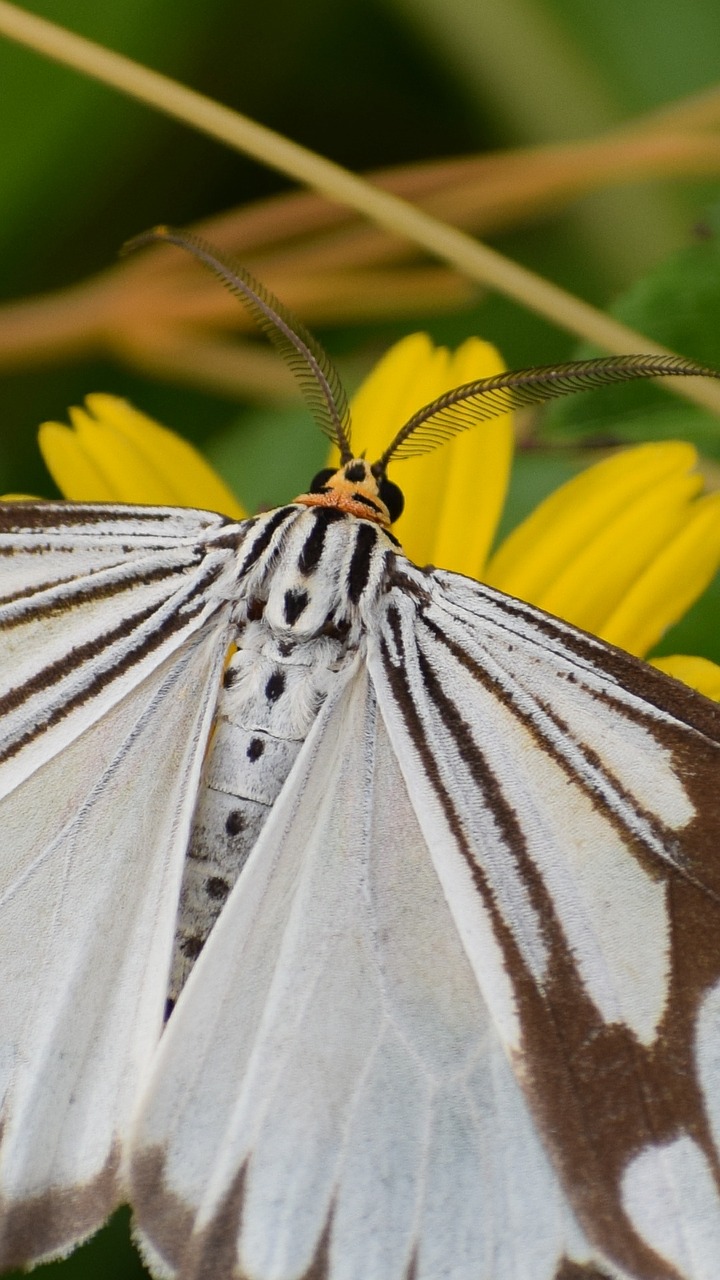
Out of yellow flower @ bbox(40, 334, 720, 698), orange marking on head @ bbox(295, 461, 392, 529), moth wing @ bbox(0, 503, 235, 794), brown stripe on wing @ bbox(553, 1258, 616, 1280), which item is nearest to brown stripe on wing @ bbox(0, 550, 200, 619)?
moth wing @ bbox(0, 503, 235, 794)

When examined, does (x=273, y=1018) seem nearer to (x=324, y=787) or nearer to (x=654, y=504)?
(x=324, y=787)

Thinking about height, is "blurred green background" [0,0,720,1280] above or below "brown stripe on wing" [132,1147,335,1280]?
above

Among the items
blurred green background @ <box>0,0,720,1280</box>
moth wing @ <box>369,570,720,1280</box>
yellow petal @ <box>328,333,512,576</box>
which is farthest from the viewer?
blurred green background @ <box>0,0,720,1280</box>

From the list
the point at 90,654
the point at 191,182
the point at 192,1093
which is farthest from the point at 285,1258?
the point at 191,182

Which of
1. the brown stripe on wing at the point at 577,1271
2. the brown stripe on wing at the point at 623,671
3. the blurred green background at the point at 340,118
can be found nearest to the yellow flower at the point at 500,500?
the brown stripe on wing at the point at 623,671

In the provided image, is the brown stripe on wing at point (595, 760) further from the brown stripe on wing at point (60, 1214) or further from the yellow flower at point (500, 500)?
the brown stripe on wing at point (60, 1214)

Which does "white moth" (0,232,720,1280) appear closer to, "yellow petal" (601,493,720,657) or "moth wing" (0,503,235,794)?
"moth wing" (0,503,235,794)
